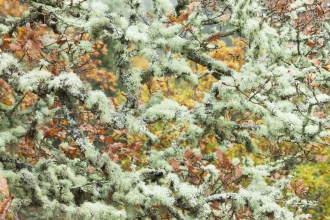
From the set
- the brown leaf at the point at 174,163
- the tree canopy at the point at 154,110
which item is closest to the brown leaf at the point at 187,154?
the tree canopy at the point at 154,110

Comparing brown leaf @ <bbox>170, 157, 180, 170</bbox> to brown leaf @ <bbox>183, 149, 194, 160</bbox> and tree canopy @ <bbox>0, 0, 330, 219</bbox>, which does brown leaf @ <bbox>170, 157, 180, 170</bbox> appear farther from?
brown leaf @ <bbox>183, 149, 194, 160</bbox>

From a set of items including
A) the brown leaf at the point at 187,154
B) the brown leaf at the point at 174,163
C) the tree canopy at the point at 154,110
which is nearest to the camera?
the tree canopy at the point at 154,110

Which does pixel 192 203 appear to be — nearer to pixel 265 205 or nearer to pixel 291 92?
pixel 265 205

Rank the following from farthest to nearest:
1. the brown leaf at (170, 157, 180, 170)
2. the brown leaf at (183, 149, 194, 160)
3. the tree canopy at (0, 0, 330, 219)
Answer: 1. the brown leaf at (183, 149, 194, 160)
2. the brown leaf at (170, 157, 180, 170)
3. the tree canopy at (0, 0, 330, 219)

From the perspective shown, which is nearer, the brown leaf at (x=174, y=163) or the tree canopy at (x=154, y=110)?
the tree canopy at (x=154, y=110)

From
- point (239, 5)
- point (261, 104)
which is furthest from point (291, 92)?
point (239, 5)

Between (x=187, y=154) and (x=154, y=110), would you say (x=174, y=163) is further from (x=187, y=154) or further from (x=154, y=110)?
(x=154, y=110)

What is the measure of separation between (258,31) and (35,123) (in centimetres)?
245

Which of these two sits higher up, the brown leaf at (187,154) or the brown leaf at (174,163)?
the brown leaf at (187,154)

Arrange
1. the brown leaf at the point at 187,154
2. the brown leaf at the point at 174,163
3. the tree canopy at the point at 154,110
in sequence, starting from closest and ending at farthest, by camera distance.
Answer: the tree canopy at the point at 154,110
the brown leaf at the point at 174,163
the brown leaf at the point at 187,154

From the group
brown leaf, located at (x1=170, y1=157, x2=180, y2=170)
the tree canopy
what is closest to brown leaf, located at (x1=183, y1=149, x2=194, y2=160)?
the tree canopy

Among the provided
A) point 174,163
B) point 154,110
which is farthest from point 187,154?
point 154,110

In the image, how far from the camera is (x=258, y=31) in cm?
360

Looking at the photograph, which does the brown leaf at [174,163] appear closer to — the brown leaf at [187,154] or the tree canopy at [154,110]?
the tree canopy at [154,110]
